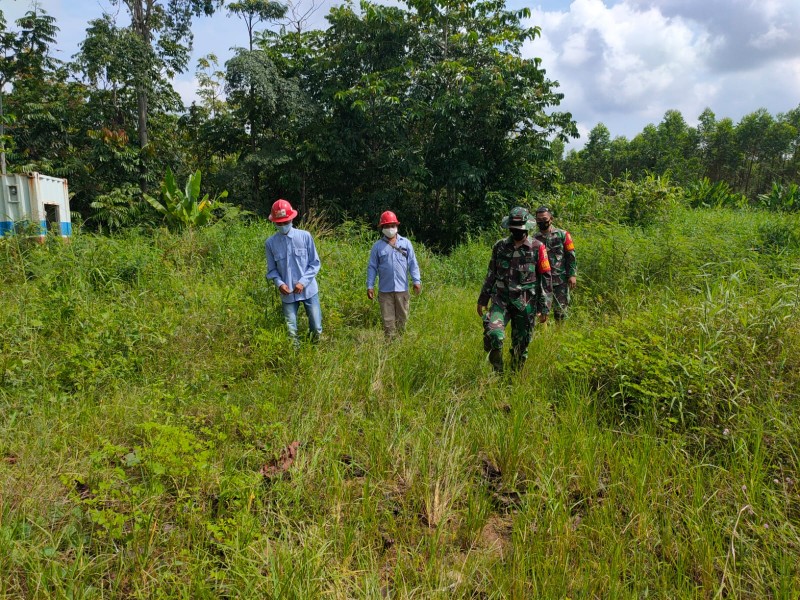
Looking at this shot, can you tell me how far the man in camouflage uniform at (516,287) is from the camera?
3.94m

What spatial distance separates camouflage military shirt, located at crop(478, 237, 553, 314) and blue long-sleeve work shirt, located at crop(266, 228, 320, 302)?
5.96ft

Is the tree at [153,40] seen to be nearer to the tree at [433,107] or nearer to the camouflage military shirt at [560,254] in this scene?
the tree at [433,107]

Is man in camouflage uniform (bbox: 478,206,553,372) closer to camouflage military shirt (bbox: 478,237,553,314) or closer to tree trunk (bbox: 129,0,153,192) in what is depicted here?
camouflage military shirt (bbox: 478,237,553,314)

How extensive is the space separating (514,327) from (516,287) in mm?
380

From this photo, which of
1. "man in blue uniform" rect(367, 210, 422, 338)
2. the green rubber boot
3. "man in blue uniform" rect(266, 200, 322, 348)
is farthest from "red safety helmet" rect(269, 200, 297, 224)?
the green rubber boot

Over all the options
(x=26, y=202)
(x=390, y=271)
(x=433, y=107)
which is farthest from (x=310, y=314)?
(x=433, y=107)

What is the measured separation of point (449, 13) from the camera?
1228cm

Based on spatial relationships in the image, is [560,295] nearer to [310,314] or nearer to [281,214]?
[310,314]

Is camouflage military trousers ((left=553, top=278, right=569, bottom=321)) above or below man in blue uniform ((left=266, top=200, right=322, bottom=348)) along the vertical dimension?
below

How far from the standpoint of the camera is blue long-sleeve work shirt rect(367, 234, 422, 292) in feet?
17.2

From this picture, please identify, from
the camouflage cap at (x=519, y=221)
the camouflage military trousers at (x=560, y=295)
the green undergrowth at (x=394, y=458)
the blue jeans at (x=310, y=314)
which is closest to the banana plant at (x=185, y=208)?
the green undergrowth at (x=394, y=458)

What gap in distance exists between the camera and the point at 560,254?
5570 millimetres

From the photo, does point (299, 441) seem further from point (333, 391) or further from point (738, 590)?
point (738, 590)

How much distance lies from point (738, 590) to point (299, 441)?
2198 millimetres
